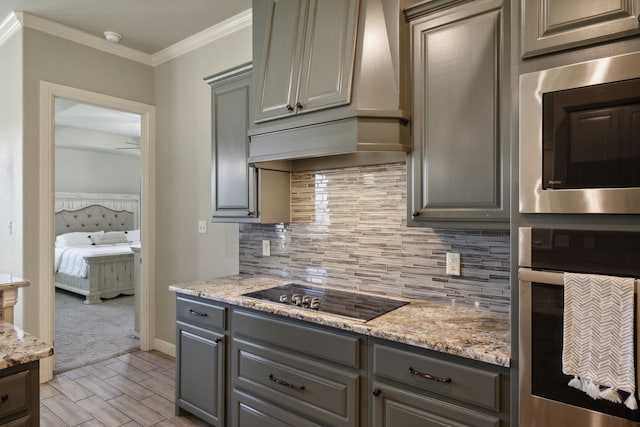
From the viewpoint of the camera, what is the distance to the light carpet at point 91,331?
3725mm

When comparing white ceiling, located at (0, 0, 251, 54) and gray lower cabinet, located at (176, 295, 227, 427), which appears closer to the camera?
gray lower cabinet, located at (176, 295, 227, 427)

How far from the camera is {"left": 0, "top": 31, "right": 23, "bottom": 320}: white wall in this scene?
10.2 feet

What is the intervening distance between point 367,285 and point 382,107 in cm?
106

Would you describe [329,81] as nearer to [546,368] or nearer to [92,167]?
[546,368]

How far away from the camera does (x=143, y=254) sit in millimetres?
3807

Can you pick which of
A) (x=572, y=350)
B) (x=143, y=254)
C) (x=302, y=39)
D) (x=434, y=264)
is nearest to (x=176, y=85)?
(x=143, y=254)

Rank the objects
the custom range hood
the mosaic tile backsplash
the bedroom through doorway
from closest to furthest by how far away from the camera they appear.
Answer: the custom range hood
the mosaic tile backsplash
the bedroom through doorway

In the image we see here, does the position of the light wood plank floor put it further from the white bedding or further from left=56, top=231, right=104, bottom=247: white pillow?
left=56, top=231, right=104, bottom=247: white pillow

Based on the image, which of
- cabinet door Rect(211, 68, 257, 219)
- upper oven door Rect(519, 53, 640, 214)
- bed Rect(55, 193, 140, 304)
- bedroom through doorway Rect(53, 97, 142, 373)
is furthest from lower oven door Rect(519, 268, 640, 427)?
bed Rect(55, 193, 140, 304)

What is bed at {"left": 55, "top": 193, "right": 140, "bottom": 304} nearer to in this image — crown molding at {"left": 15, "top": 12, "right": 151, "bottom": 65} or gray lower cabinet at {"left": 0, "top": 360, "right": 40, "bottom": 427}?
crown molding at {"left": 15, "top": 12, "right": 151, "bottom": 65}

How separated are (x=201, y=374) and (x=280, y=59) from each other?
1.92 meters

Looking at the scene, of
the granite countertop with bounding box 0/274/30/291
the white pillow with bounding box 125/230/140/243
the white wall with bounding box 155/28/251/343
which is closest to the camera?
the granite countertop with bounding box 0/274/30/291

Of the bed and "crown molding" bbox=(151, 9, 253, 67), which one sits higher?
"crown molding" bbox=(151, 9, 253, 67)

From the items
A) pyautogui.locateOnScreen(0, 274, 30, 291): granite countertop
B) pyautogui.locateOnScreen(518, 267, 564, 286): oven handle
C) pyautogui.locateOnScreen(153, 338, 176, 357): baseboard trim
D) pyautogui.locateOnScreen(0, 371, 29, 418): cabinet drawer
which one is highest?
pyautogui.locateOnScreen(518, 267, 564, 286): oven handle
